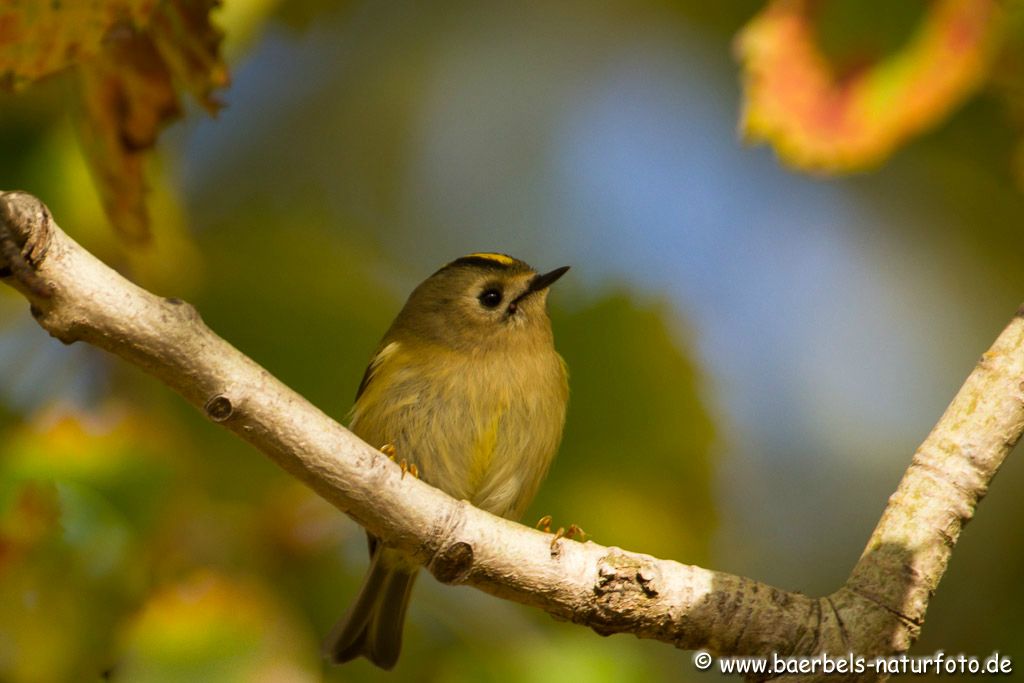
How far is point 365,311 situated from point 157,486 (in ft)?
1.93

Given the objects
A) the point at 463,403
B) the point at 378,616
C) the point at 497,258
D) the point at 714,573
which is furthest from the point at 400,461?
the point at 714,573

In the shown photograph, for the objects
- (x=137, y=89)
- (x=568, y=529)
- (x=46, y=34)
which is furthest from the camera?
(x=568, y=529)

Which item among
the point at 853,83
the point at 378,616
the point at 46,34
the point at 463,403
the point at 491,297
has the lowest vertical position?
the point at 378,616

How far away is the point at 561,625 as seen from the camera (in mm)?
1898

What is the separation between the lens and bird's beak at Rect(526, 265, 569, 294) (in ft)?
7.25

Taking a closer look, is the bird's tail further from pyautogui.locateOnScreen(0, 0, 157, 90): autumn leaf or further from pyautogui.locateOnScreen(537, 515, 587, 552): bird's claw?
pyautogui.locateOnScreen(0, 0, 157, 90): autumn leaf

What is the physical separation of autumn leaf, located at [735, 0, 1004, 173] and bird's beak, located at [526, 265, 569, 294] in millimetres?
835

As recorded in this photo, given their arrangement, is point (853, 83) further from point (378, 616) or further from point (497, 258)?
point (378, 616)

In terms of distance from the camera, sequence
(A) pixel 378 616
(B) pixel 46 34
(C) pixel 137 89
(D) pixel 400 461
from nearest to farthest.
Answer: (B) pixel 46 34 → (C) pixel 137 89 → (D) pixel 400 461 → (A) pixel 378 616

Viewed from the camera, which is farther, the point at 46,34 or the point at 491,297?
the point at 491,297

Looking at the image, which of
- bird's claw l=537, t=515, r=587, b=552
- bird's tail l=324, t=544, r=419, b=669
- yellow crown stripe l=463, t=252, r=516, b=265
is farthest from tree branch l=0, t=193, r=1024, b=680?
yellow crown stripe l=463, t=252, r=516, b=265

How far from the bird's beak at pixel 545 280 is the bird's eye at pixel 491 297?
6cm

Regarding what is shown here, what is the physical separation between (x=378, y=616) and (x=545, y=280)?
755 millimetres

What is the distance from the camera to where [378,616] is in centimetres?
223
